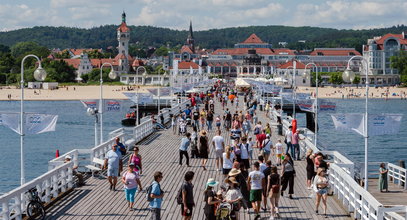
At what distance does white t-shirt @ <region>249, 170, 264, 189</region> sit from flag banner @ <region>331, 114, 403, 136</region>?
12.1 ft

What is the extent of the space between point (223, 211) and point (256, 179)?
2181 millimetres

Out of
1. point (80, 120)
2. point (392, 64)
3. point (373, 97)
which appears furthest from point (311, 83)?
point (80, 120)

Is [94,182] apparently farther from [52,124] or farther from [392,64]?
[392,64]

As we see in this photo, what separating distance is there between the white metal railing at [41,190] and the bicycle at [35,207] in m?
0.16

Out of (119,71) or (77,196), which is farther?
(119,71)

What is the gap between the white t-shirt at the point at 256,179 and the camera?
42.1 feet

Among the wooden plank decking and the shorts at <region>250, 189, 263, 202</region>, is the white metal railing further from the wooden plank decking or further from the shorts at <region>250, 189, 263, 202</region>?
the shorts at <region>250, 189, 263, 202</region>

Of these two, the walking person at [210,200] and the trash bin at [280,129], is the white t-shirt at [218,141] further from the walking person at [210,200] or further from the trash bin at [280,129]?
the trash bin at [280,129]

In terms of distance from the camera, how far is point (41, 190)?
14.5m

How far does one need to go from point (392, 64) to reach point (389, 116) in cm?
15992

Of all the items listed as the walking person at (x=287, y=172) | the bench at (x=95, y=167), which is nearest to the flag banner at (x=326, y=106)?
the bench at (x=95, y=167)

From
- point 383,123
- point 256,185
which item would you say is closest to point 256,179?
point 256,185

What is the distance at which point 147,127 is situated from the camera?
30.9 meters

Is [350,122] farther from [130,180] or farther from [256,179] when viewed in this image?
[130,180]
